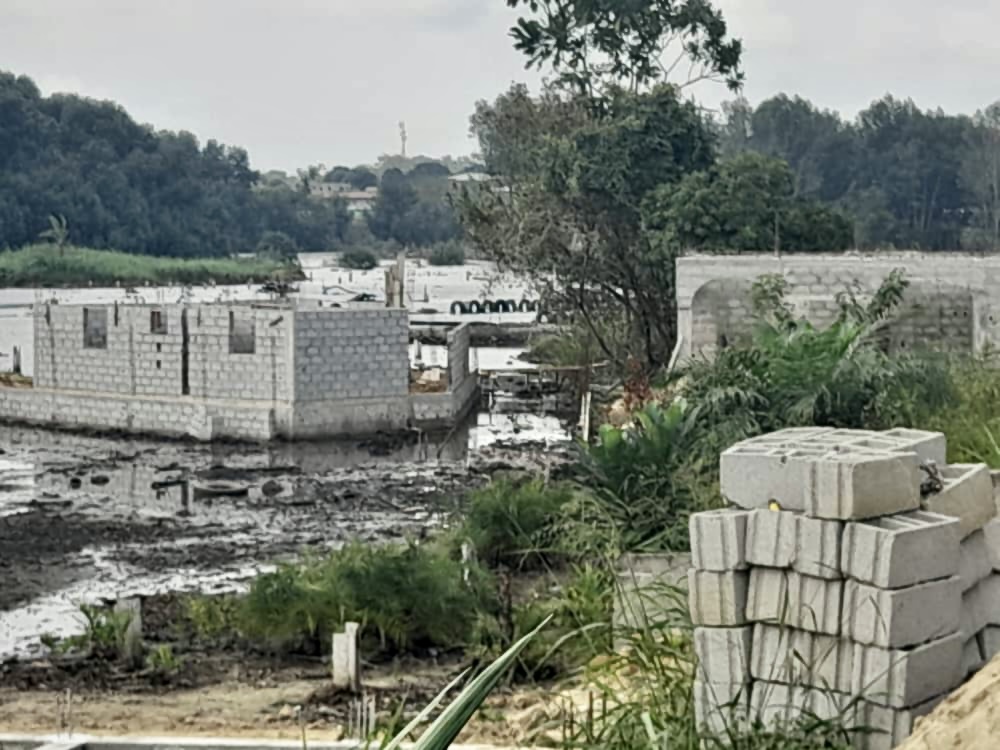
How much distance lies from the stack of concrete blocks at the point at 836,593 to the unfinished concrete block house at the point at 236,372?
73.3 feet

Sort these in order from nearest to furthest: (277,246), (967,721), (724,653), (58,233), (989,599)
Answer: (967,721)
(724,653)
(989,599)
(58,233)
(277,246)

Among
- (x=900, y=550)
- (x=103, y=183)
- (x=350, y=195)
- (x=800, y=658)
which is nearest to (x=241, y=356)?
(x=800, y=658)

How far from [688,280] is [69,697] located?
13.3 metres

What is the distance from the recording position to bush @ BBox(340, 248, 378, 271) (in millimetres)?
97562

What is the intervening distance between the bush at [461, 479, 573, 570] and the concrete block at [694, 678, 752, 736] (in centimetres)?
894

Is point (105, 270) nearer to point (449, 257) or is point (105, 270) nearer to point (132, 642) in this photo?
point (449, 257)

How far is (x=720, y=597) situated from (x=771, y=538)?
0.30 meters

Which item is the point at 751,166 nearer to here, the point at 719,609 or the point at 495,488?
the point at 495,488

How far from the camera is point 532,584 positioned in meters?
14.5

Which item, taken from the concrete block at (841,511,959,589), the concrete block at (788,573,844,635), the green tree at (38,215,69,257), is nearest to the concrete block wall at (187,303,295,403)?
the concrete block at (788,573,844,635)

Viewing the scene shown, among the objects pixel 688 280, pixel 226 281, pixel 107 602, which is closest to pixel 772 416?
pixel 107 602

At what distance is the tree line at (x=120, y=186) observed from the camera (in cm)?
8488

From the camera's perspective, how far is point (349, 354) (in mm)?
28656

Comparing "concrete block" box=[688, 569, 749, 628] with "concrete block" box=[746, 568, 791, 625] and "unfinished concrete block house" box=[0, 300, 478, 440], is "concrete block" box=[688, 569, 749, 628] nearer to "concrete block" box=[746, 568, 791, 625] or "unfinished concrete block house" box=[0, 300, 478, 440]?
"concrete block" box=[746, 568, 791, 625]
